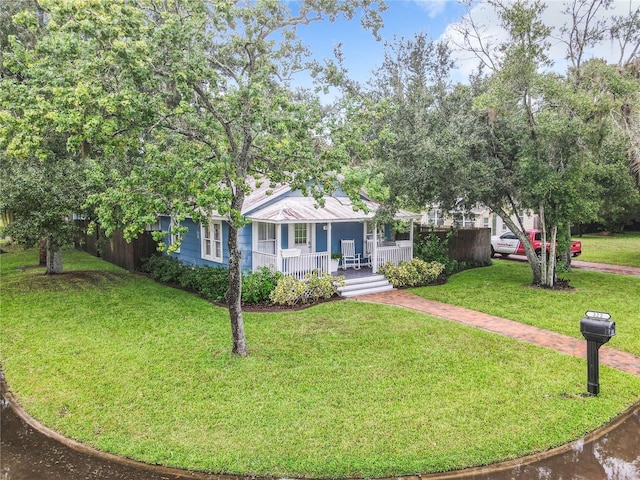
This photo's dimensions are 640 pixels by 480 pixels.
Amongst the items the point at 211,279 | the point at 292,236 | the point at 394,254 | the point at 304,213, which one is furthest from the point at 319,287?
the point at 394,254

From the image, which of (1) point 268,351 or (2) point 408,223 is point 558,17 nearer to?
(2) point 408,223

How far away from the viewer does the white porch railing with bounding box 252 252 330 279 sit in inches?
488

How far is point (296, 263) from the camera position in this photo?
1264 cm

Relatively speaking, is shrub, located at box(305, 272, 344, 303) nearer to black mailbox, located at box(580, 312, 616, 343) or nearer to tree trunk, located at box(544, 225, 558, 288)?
black mailbox, located at box(580, 312, 616, 343)

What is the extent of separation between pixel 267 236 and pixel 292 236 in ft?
2.76

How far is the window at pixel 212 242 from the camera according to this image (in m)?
14.1

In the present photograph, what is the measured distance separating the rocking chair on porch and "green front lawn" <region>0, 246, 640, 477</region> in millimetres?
4736

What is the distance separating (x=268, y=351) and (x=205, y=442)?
9.94 ft

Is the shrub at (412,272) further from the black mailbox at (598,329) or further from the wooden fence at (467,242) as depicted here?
the black mailbox at (598,329)

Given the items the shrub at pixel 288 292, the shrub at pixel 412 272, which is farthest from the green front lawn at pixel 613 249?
the shrub at pixel 288 292

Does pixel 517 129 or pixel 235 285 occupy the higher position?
pixel 517 129

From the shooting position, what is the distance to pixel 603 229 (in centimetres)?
3497

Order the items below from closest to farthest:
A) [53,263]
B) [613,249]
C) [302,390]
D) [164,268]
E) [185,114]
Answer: [302,390] < [185,114] < [164,268] < [53,263] < [613,249]

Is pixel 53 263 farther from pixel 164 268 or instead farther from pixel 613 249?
pixel 613 249
